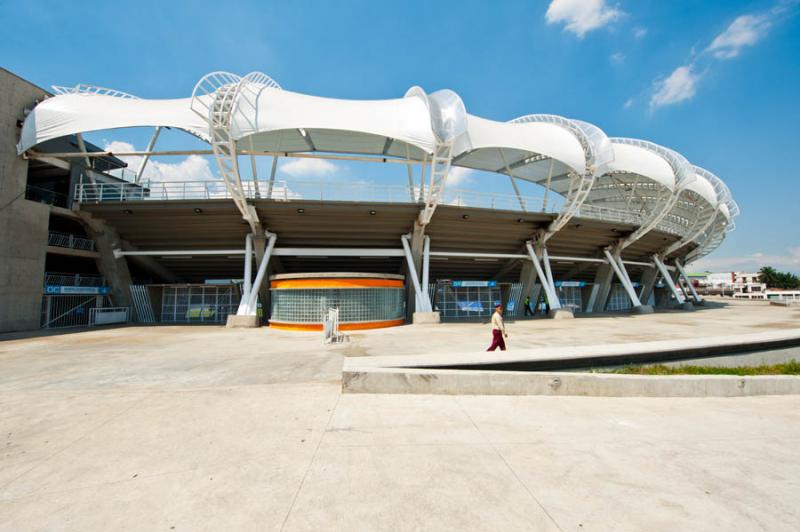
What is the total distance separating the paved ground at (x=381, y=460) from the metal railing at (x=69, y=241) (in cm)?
2016

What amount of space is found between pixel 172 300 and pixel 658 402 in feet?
99.1

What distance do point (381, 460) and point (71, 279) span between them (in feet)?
89.3

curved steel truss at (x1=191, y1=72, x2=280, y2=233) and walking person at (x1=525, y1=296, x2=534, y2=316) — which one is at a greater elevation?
curved steel truss at (x1=191, y1=72, x2=280, y2=233)

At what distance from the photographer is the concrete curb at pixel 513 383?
634 centimetres

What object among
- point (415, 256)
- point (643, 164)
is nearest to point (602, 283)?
point (643, 164)

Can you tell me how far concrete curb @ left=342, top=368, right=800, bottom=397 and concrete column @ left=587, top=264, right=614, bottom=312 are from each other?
27559 mm

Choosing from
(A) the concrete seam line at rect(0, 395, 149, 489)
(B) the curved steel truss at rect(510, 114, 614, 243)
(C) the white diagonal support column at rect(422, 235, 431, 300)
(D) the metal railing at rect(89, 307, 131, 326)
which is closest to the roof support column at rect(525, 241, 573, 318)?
(B) the curved steel truss at rect(510, 114, 614, 243)

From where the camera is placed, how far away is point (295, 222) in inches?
872

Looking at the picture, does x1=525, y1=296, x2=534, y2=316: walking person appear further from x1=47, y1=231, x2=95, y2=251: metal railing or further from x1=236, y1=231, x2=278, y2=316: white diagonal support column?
x1=47, y1=231, x2=95, y2=251: metal railing

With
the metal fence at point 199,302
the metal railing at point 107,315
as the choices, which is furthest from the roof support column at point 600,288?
the metal railing at point 107,315

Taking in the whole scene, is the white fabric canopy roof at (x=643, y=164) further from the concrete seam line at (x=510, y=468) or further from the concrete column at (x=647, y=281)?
the concrete seam line at (x=510, y=468)

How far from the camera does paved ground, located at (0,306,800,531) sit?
2.82m

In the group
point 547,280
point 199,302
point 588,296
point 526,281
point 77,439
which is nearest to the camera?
point 77,439

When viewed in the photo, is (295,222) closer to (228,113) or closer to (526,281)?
(228,113)
